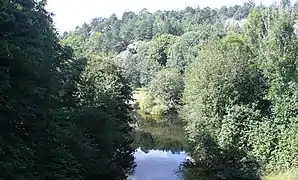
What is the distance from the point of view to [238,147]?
29562 mm

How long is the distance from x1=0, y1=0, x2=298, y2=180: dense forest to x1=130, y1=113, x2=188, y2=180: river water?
138cm

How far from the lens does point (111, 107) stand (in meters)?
30.8

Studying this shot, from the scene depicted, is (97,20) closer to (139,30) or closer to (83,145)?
(139,30)

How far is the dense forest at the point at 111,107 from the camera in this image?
15.8m

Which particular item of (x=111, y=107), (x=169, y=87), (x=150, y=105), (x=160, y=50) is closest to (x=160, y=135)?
(x=169, y=87)

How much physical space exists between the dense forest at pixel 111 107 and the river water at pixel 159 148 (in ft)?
4.53

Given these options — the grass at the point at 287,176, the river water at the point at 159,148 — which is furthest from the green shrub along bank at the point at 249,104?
the river water at the point at 159,148

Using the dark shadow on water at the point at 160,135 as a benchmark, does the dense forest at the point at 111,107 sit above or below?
below

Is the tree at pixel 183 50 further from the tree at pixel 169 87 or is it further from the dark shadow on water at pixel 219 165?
the dark shadow on water at pixel 219 165

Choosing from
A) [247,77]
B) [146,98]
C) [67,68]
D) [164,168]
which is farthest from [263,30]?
[146,98]

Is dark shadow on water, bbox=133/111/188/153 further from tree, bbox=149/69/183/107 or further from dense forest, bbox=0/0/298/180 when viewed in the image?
dense forest, bbox=0/0/298/180

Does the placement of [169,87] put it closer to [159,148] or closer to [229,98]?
[159,148]

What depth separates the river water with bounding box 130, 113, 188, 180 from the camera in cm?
3494

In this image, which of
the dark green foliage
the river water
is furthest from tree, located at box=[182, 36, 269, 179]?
the dark green foliage
